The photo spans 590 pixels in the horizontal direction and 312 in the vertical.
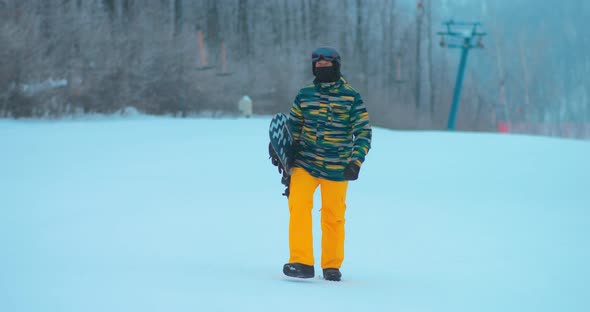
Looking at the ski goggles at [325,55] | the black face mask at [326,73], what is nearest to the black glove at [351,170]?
the black face mask at [326,73]

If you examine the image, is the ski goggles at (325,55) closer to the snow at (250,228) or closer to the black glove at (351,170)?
the black glove at (351,170)

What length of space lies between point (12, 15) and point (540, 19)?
Answer: 309 feet

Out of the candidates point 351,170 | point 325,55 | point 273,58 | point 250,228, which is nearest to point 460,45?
point 273,58

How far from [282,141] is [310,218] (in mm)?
583

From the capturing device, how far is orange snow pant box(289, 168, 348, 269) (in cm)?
755

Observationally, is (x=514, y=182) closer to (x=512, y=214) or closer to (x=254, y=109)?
(x=512, y=214)

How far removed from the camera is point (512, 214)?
1309 cm

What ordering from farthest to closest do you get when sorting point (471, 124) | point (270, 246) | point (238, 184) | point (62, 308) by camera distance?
point (471, 124) < point (238, 184) < point (270, 246) < point (62, 308)

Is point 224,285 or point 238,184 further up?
point 224,285

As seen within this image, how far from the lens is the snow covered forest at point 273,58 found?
2778 cm

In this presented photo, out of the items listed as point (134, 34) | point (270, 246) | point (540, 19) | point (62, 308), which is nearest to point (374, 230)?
point (270, 246)

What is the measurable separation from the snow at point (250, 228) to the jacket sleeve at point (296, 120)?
41.8 inches

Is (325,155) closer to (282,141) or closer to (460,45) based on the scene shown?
(282,141)

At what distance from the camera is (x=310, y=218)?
7.61m
